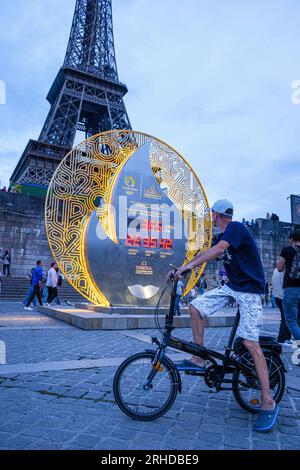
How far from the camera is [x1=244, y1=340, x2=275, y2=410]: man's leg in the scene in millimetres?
2598

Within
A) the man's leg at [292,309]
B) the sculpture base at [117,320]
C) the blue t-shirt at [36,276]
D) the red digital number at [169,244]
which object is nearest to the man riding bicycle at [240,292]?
the man's leg at [292,309]

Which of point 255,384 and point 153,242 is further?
point 153,242

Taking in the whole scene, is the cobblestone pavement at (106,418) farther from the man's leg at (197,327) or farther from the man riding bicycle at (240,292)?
the man's leg at (197,327)

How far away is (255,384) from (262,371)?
27 centimetres

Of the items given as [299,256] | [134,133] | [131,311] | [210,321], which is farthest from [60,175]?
[299,256]

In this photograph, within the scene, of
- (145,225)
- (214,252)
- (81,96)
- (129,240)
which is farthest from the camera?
(81,96)

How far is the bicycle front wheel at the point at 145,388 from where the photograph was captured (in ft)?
8.59

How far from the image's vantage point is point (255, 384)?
2854 mm

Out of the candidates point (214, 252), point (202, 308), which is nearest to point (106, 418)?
point (202, 308)

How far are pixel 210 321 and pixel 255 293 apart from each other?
21.8 feet

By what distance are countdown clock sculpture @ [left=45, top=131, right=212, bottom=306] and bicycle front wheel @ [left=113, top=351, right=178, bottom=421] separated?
6.19 m

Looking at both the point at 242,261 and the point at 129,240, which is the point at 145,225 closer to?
the point at 129,240

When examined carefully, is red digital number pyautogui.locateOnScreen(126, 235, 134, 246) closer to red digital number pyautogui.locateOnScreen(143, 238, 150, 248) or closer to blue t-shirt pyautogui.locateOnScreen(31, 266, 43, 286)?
red digital number pyautogui.locateOnScreen(143, 238, 150, 248)

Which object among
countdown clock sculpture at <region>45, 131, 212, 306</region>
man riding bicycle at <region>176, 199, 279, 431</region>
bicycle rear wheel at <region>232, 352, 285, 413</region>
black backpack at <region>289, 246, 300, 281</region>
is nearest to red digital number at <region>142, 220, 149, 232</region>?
countdown clock sculpture at <region>45, 131, 212, 306</region>
